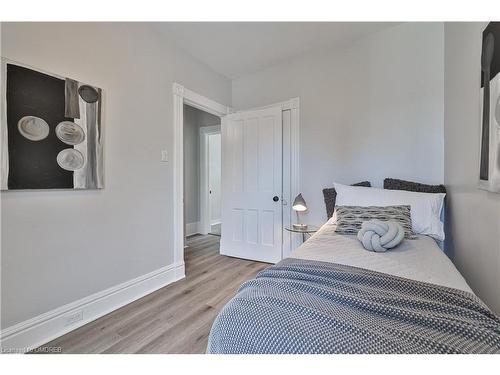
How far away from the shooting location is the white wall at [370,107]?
2.15 m

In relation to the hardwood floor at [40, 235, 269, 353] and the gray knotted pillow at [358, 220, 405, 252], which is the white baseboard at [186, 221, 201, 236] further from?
the gray knotted pillow at [358, 220, 405, 252]

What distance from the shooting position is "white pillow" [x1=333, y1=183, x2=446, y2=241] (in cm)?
172

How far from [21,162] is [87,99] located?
638mm

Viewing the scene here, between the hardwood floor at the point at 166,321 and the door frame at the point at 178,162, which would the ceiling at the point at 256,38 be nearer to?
the door frame at the point at 178,162

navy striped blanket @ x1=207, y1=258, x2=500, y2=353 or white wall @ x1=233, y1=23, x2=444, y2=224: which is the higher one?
white wall @ x1=233, y1=23, x2=444, y2=224

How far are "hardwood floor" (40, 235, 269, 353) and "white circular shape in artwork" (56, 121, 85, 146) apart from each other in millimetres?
1384

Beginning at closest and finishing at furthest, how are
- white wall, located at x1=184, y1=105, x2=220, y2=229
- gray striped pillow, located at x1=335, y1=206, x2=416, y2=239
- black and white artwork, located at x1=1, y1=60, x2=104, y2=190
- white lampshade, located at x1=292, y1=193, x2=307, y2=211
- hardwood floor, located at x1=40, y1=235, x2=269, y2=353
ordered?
1. black and white artwork, located at x1=1, y1=60, x2=104, y2=190
2. hardwood floor, located at x1=40, y1=235, x2=269, y2=353
3. gray striped pillow, located at x1=335, y1=206, x2=416, y2=239
4. white lampshade, located at x1=292, y1=193, x2=307, y2=211
5. white wall, located at x1=184, y1=105, x2=220, y2=229

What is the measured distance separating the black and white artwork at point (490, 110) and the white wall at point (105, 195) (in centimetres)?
246

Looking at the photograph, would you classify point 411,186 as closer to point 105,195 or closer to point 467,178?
point 467,178

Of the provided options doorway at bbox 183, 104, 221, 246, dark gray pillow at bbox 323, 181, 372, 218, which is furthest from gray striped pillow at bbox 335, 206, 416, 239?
doorway at bbox 183, 104, 221, 246

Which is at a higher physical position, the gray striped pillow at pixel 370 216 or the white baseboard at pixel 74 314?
the gray striped pillow at pixel 370 216

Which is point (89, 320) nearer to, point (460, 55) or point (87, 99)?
point (87, 99)

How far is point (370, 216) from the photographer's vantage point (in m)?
1.78

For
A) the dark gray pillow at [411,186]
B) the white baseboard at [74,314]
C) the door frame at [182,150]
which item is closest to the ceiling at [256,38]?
the door frame at [182,150]
